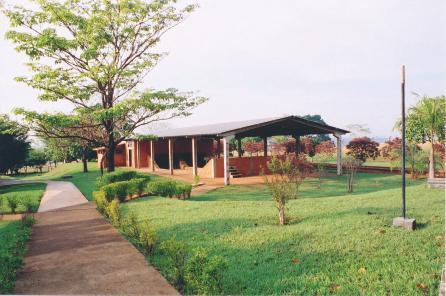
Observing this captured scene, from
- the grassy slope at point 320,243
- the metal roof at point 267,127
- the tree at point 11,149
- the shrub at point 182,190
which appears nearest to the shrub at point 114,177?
the shrub at point 182,190

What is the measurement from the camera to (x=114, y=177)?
1574 cm

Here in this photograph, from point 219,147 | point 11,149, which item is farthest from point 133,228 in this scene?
point 11,149

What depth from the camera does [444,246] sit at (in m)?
5.93

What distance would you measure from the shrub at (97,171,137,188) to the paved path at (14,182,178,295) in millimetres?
4857

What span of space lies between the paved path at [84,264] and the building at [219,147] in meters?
6.85

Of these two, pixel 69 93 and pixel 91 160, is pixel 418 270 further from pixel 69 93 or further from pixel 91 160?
pixel 91 160

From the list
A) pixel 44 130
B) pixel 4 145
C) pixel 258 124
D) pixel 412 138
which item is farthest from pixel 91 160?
pixel 412 138

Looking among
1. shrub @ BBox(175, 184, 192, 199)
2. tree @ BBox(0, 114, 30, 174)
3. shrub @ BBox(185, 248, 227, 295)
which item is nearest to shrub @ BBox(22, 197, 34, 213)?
shrub @ BBox(175, 184, 192, 199)

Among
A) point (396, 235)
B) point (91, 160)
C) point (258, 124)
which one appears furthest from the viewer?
point (91, 160)

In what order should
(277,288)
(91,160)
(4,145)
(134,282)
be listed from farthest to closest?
(91,160) → (4,145) → (134,282) → (277,288)

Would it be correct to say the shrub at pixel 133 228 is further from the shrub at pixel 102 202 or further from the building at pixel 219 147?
the building at pixel 219 147

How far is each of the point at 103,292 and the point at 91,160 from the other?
45.4 m

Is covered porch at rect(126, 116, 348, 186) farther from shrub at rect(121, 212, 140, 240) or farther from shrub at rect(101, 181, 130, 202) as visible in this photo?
shrub at rect(121, 212, 140, 240)

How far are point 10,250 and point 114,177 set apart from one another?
8302 mm
